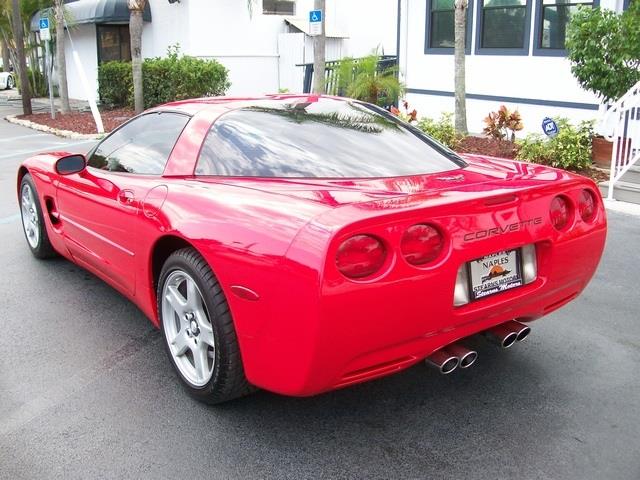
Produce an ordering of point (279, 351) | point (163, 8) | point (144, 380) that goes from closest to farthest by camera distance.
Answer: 1. point (279, 351)
2. point (144, 380)
3. point (163, 8)

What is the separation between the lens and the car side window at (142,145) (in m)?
3.83

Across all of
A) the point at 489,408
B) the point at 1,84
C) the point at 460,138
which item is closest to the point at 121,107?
the point at 460,138

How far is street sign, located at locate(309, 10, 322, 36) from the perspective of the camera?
1187 centimetres

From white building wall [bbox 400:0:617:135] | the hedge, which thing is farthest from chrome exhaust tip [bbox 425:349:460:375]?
the hedge

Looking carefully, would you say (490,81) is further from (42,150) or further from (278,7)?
(278,7)

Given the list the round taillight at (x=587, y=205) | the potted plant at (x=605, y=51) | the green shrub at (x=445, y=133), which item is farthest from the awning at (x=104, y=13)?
the round taillight at (x=587, y=205)

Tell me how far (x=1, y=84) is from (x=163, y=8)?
1742 cm

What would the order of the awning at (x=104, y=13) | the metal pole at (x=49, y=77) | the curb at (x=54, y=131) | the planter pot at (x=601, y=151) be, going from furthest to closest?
the awning at (x=104, y=13), the metal pole at (x=49, y=77), the curb at (x=54, y=131), the planter pot at (x=601, y=151)

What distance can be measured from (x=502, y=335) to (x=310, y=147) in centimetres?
135

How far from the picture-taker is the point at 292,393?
2664 millimetres

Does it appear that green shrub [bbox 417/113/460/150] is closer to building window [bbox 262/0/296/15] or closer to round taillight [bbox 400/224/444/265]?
round taillight [bbox 400/224/444/265]

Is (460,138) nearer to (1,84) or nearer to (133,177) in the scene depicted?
(133,177)

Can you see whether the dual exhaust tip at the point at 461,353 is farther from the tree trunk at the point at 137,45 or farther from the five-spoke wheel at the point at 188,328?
the tree trunk at the point at 137,45

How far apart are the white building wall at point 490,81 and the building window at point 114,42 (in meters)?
11.4
